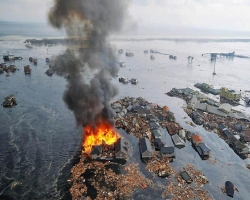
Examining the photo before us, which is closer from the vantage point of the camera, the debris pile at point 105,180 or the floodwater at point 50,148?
the debris pile at point 105,180

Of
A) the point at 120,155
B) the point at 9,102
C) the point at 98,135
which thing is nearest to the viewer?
the point at 120,155

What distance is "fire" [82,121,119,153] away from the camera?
128 ft

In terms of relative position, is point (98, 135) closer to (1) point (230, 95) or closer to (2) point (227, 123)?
(2) point (227, 123)

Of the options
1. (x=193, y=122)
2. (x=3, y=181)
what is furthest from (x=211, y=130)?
(x=3, y=181)

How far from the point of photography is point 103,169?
34031mm

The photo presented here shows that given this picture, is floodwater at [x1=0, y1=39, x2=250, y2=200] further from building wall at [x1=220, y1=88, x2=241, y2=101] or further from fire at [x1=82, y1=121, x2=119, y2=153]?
building wall at [x1=220, y1=88, x2=241, y2=101]

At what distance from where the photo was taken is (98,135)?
131ft

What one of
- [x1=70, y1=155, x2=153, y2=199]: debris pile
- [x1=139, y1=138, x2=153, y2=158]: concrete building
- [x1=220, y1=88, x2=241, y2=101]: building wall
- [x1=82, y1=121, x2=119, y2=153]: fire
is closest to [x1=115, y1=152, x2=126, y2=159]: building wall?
[x1=70, y1=155, x2=153, y2=199]: debris pile

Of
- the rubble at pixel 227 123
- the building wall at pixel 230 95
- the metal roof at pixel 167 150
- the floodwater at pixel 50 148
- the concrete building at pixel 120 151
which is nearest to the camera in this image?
the floodwater at pixel 50 148

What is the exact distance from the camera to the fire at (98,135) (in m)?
39.1

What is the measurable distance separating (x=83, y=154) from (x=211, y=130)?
97.4 ft

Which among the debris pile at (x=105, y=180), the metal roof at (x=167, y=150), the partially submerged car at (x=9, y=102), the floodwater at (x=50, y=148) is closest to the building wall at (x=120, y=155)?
the debris pile at (x=105, y=180)

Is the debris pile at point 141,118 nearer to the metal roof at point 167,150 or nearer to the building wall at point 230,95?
the metal roof at point 167,150

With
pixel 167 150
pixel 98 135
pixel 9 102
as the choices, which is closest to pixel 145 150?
pixel 167 150
